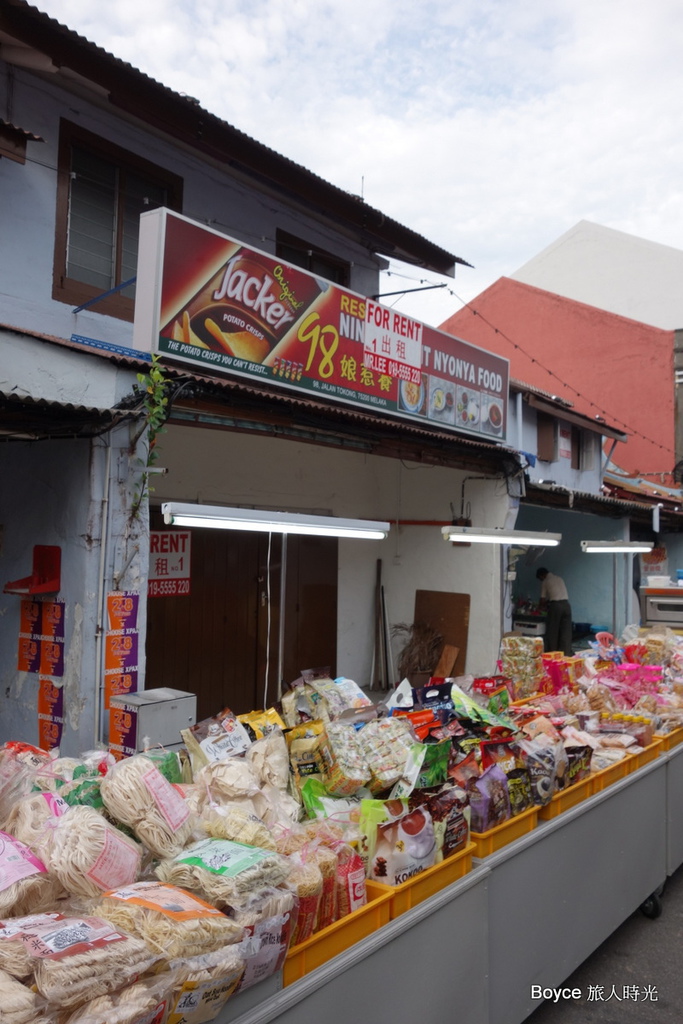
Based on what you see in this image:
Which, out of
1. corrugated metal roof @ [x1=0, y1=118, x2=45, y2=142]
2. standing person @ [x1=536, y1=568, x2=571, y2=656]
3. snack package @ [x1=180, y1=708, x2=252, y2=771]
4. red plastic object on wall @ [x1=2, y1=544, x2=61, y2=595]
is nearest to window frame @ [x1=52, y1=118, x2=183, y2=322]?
corrugated metal roof @ [x1=0, y1=118, x2=45, y2=142]

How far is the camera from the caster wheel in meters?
4.78

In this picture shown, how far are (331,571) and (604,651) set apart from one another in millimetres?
3960

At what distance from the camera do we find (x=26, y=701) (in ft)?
18.3

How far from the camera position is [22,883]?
216 centimetres

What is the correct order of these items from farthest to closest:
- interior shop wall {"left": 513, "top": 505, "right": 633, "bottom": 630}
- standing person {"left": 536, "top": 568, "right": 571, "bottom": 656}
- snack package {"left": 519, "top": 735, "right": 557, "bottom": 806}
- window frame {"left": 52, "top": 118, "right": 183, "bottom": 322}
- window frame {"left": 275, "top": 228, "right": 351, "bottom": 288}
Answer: interior shop wall {"left": 513, "top": 505, "right": 633, "bottom": 630} < standing person {"left": 536, "top": 568, "right": 571, "bottom": 656} < window frame {"left": 275, "top": 228, "right": 351, "bottom": 288} < window frame {"left": 52, "top": 118, "right": 183, "bottom": 322} < snack package {"left": 519, "top": 735, "right": 557, "bottom": 806}

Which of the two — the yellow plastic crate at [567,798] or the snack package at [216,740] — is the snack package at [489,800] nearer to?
the yellow plastic crate at [567,798]

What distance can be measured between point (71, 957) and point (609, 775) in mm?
3528

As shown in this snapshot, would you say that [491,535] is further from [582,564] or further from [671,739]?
[582,564]

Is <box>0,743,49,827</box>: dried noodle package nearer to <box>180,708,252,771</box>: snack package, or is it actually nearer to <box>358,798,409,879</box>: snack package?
<box>180,708,252,771</box>: snack package

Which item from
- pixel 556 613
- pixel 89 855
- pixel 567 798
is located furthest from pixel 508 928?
pixel 556 613

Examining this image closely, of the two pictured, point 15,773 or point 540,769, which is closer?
point 15,773

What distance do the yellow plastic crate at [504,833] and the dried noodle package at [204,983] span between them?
4.93 feet

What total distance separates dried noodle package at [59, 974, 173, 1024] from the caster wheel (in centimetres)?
399

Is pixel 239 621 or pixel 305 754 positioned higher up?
pixel 239 621
